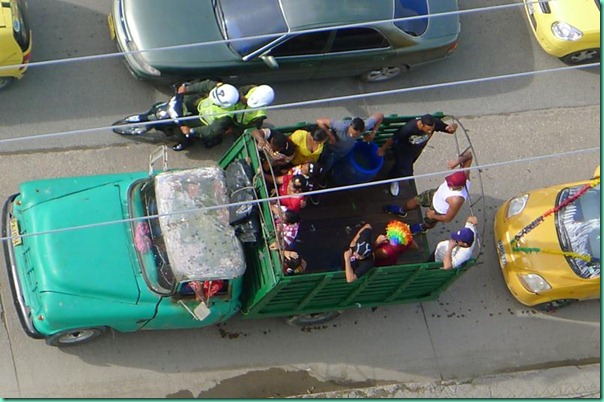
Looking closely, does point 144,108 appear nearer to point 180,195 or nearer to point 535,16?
point 180,195

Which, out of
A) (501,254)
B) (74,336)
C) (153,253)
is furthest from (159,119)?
(501,254)

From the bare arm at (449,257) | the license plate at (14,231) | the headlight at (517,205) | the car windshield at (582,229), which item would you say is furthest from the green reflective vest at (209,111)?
the car windshield at (582,229)

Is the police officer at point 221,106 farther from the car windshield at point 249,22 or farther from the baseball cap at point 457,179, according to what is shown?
the baseball cap at point 457,179

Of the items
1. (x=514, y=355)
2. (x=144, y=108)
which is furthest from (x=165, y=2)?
(x=514, y=355)

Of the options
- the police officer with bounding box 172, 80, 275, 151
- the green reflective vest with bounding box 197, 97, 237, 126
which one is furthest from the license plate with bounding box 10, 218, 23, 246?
the green reflective vest with bounding box 197, 97, 237, 126

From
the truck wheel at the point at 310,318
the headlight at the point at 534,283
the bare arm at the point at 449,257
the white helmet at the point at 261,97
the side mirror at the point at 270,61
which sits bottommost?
the headlight at the point at 534,283

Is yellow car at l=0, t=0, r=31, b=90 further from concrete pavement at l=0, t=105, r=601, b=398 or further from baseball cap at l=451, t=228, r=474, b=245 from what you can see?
baseball cap at l=451, t=228, r=474, b=245

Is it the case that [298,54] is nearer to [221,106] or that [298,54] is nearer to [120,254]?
[221,106]
